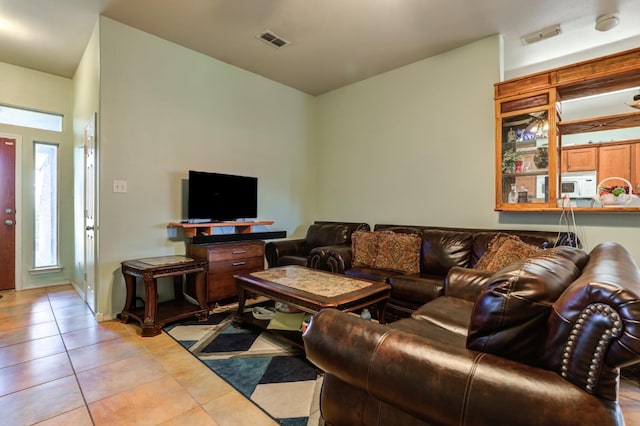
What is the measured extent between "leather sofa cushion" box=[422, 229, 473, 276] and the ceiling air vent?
2600mm

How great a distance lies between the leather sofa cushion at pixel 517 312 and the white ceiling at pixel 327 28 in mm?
2680

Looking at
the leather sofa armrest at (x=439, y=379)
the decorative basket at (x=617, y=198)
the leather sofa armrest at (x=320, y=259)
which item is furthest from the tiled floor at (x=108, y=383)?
the leather sofa armrest at (x=320, y=259)

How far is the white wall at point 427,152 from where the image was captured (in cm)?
325

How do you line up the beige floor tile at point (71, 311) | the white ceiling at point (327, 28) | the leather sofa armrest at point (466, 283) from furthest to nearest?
the beige floor tile at point (71, 311)
the white ceiling at point (327, 28)
the leather sofa armrest at point (466, 283)

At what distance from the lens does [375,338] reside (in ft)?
3.60

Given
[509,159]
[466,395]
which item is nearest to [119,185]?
[466,395]

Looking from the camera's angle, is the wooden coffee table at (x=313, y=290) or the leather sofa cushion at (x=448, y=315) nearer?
the leather sofa cushion at (x=448, y=315)

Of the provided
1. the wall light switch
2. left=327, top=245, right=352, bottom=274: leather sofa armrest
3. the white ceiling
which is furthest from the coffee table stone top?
the white ceiling

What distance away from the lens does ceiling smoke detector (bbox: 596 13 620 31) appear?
2.83 metres

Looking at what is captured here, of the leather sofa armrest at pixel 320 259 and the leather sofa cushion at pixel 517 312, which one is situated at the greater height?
the leather sofa cushion at pixel 517 312

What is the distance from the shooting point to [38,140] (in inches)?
167

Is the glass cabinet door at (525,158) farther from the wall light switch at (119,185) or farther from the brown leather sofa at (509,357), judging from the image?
the wall light switch at (119,185)

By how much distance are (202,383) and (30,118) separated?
4.47 metres

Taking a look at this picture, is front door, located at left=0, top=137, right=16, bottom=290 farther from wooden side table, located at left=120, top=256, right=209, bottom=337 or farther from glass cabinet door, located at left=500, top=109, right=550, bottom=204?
glass cabinet door, located at left=500, top=109, right=550, bottom=204
